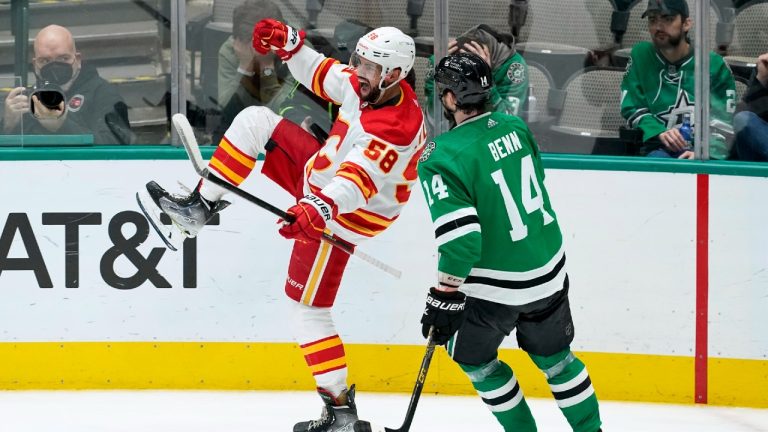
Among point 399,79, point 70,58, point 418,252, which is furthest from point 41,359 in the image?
point 399,79

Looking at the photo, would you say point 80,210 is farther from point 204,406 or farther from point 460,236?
point 460,236

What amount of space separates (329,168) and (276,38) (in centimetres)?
47

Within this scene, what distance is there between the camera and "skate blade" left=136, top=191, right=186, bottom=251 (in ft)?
14.4

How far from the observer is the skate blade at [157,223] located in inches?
172

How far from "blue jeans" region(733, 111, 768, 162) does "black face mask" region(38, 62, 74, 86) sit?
8.36ft

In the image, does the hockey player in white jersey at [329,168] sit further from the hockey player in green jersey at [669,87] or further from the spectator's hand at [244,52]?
the hockey player in green jersey at [669,87]

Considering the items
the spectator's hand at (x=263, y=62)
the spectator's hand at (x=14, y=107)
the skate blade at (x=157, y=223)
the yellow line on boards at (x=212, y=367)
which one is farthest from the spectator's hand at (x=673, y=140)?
the spectator's hand at (x=14, y=107)

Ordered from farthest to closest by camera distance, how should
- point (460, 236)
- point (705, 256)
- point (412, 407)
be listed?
1. point (705, 256)
2. point (412, 407)
3. point (460, 236)

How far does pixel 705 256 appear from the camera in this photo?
4.93 m

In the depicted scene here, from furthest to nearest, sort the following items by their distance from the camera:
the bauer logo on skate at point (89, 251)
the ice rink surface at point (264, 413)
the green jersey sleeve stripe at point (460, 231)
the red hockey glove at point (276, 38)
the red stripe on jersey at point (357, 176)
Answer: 1. the bauer logo on skate at point (89, 251)
2. the ice rink surface at point (264, 413)
3. the red hockey glove at point (276, 38)
4. the red stripe on jersey at point (357, 176)
5. the green jersey sleeve stripe at point (460, 231)

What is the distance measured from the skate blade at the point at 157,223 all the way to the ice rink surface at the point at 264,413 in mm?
602

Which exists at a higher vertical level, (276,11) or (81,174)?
(276,11)

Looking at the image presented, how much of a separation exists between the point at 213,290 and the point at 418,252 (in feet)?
2.63

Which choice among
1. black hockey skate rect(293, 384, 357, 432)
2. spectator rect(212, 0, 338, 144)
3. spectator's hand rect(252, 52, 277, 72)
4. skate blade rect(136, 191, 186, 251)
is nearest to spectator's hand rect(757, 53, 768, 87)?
spectator rect(212, 0, 338, 144)
